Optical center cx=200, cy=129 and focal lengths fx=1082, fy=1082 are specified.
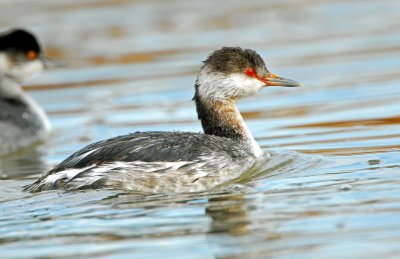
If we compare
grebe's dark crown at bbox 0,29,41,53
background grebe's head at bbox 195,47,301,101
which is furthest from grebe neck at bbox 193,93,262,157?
grebe's dark crown at bbox 0,29,41,53

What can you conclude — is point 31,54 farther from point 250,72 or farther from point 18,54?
point 250,72

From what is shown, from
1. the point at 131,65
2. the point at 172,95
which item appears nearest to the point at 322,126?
the point at 172,95

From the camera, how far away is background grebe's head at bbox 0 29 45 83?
1463cm

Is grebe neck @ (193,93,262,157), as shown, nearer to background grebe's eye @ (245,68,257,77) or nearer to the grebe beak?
background grebe's eye @ (245,68,257,77)

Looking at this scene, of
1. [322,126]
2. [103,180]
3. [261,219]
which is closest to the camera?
[261,219]

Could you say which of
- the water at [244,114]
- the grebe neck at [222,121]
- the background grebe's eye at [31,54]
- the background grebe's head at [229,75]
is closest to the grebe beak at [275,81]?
the background grebe's head at [229,75]

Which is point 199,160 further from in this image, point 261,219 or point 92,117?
point 92,117

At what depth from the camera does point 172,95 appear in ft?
48.6

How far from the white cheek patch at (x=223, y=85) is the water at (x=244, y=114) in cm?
→ 73

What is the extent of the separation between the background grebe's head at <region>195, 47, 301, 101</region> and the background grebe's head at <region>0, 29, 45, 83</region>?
5.24 metres

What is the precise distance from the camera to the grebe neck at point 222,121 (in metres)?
9.91

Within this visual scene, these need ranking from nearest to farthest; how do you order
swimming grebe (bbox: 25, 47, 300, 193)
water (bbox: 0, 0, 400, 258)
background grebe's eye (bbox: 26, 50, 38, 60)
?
1. water (bbox: 0, 0, 400, 258)
2. swimming grebe (bbox: 25, 47, 300, 193)
3. background grebe's eye (bbox: 26, 50, 38, 60)

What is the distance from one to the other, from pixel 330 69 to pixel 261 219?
28.0ft

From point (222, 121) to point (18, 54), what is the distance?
18.3ft
